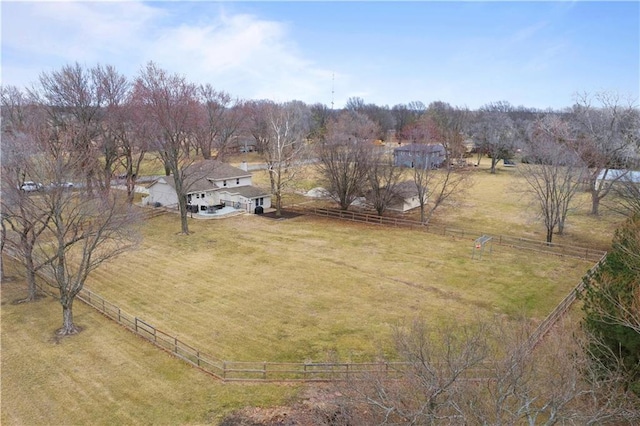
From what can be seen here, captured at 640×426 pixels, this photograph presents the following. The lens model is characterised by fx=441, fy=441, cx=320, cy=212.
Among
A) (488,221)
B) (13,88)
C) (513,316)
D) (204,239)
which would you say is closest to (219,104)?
(13,88)

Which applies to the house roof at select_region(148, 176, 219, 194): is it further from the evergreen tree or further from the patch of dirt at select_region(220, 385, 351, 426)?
the evergreen tree

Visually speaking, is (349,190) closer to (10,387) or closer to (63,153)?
(63,153)

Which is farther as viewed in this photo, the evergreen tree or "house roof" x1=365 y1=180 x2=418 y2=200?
"house roof" x1=365 y1=180 x2=418 y2=200

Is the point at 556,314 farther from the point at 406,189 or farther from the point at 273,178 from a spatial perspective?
the point at 273,178

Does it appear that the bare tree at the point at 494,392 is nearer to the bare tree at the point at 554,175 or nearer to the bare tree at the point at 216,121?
the bare tree at the point at 554,175

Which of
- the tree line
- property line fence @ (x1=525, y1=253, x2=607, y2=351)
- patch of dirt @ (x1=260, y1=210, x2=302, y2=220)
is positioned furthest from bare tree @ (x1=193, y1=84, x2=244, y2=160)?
property line fence @ (x1=525, y1=253, x2=607, y2=351)

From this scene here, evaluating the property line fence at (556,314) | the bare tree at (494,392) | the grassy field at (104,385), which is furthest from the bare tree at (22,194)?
the property line fence at (556,314)
